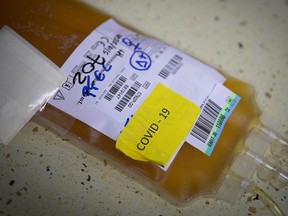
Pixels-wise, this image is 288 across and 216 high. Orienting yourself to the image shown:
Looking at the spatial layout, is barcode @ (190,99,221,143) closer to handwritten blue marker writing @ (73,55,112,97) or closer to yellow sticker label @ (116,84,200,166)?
yellow sticker label @ (116,84,200,166)

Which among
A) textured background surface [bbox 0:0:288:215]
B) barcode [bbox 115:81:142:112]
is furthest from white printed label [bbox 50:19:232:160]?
textured background surface [bbox 0:0:288:215]

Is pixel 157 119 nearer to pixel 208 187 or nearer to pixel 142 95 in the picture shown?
pixel 142 95

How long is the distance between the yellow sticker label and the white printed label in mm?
13

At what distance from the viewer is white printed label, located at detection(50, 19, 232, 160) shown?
485 millimetres

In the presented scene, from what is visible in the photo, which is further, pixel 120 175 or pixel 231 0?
pixel 231 0

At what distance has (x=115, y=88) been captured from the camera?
493 millimetres

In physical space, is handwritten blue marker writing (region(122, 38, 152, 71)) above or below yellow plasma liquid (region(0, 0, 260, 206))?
above

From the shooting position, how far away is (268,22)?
2.52 ft

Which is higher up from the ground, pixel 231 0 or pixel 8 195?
pixel 231 0

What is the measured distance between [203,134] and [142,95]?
0.11m

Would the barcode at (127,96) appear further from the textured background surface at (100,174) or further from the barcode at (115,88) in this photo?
the textured background surface at (100,174)

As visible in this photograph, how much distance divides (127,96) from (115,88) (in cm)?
2

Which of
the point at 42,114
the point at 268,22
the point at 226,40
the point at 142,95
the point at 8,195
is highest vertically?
the point at 268,22

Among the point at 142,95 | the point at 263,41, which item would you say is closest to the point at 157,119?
the point at 142,95
